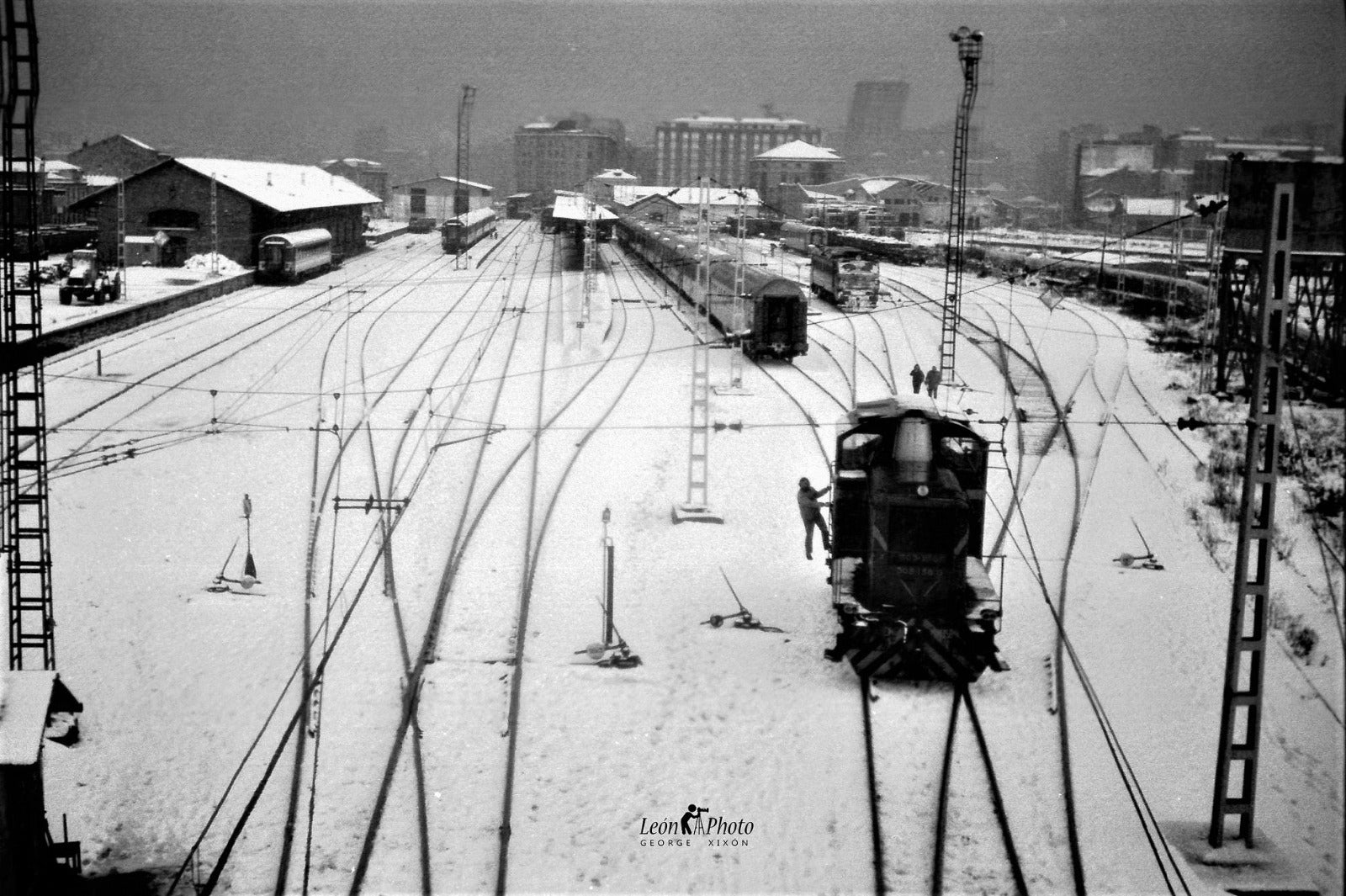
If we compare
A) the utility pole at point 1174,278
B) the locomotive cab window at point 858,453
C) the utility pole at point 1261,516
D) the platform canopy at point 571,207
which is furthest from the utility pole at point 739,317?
the utility pole at point 1174,278

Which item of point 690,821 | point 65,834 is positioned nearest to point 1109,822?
point 690,821

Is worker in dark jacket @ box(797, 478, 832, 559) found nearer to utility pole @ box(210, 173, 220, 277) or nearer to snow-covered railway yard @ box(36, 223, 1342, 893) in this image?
snow-covered railway yard @ box(36, 223, 1342, 893)

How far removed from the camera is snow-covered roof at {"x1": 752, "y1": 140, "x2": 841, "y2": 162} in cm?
1314

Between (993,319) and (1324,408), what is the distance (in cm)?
1000

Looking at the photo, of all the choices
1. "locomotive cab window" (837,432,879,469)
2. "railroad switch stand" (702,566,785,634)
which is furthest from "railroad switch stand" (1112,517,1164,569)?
"railroad switch stand" (702,566,785,634)

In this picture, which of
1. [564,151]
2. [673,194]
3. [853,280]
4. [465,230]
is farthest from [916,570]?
[465,230]

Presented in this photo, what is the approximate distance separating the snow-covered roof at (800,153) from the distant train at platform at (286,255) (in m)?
15.4

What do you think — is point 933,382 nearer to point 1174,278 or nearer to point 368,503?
point 368,503

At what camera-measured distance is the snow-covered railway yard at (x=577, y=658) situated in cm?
632

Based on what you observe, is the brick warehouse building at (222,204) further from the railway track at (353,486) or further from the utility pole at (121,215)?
the railway track at (353,486)

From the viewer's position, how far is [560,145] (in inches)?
580

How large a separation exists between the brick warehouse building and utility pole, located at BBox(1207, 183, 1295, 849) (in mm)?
20668

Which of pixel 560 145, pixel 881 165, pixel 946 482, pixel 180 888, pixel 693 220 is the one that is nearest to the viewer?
pixel 180 888

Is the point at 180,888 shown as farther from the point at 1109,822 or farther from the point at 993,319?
the point at 993,319
